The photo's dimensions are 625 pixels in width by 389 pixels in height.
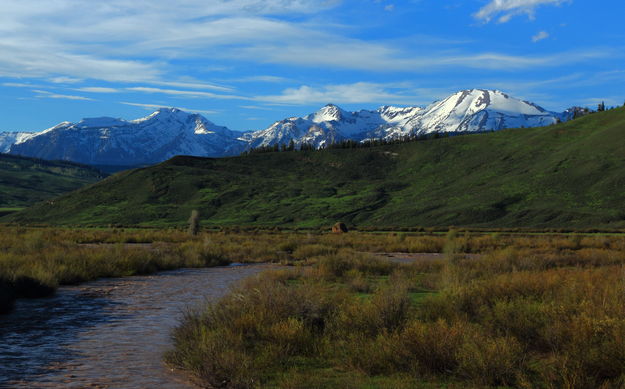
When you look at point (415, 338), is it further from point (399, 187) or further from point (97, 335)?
point (399, 187)

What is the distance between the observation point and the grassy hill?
370 feet

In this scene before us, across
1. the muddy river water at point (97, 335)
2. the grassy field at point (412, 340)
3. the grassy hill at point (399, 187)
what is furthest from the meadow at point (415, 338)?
the grassy hill at point (399, 187)

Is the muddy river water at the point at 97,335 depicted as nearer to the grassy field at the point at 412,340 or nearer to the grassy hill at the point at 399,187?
the grassy field at the point at 412,340

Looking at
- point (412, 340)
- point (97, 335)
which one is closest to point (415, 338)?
point (412, 340)

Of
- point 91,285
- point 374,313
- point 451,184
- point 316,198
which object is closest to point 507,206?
point 451,184

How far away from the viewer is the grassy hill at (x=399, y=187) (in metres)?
113

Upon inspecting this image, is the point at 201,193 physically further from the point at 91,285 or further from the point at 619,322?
the point at 619,322

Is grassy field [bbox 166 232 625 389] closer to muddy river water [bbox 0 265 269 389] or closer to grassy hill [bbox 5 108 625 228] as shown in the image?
muddy river water [bbox 0 265 269 389]

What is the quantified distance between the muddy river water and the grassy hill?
87.8 m

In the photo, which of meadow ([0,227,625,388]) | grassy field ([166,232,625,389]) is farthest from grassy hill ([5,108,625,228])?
grassy field ([166,232,625,389])

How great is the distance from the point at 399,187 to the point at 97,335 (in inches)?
5316

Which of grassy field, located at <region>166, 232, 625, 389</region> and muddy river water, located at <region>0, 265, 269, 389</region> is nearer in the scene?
grassy field, located at <region>166, 232, 625, 389</region>

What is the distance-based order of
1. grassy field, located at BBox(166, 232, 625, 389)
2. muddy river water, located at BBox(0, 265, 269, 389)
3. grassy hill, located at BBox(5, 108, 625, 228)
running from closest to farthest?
grassy field, located at BBox(166, 232, 625, 389)
muddy river water, located at BBox(0, 265, 269, 389)
grassy hill, located at BBox(5, 108, 625, 228)

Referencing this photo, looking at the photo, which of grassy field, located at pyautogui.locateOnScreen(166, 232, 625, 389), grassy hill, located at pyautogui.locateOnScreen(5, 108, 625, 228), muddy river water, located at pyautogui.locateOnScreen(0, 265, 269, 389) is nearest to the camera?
grassy field, located at pyautogui.locateOnScreen(166, 232, 625, 389)
